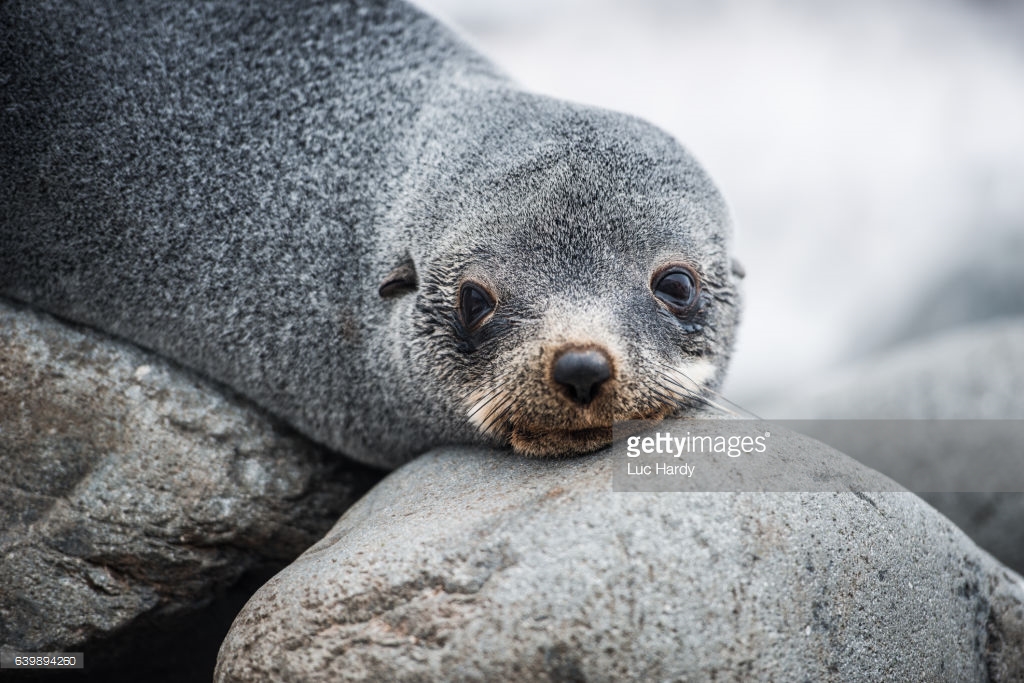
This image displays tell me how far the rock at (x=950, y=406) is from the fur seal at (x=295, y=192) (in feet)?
9.60

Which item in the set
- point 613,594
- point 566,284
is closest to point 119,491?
point 566,284

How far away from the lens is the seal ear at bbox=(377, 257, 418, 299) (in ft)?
13.1

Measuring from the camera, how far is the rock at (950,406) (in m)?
5.70

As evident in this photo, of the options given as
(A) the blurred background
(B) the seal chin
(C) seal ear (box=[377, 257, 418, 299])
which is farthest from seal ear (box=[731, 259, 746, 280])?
(A) the blurred background

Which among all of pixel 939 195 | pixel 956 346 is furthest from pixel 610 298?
pixel 939 195

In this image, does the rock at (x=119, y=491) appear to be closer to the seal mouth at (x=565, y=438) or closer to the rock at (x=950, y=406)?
the seal mouth at (x=565, y=438)

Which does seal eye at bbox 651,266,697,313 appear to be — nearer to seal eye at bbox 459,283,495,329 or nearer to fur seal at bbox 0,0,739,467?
fur seal at bbox 0,0,739,467

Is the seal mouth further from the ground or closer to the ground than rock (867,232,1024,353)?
closer to the ground

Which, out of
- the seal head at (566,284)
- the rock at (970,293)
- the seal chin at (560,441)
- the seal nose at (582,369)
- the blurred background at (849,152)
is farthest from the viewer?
the blurred background at (849,152)

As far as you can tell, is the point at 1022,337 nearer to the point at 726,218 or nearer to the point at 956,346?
the point at 956,346

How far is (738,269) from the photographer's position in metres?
4.30

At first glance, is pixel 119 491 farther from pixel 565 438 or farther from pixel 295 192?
pixel 565 438

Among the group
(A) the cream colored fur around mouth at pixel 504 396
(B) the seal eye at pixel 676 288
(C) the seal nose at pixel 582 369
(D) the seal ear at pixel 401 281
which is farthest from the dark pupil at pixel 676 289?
(D) the seal ear at pixel 401 281

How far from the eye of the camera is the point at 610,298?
3432 millimetres
